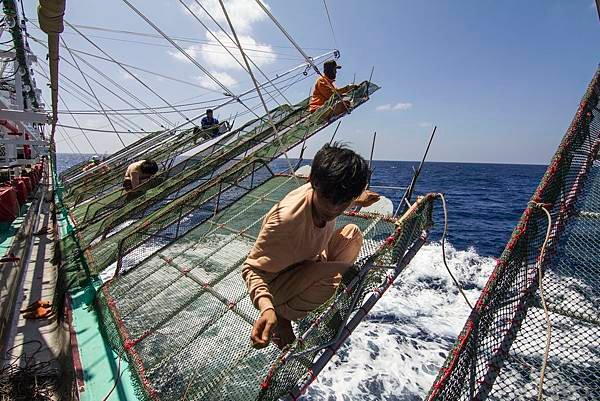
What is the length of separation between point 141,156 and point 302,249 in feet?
45.6

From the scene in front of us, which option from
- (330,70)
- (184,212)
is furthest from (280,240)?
(330,70)

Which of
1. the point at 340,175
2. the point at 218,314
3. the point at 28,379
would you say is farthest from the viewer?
the point at 218,314

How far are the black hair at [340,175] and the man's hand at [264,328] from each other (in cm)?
65

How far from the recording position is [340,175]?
163 cm

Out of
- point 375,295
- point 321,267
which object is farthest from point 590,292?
point 321,267

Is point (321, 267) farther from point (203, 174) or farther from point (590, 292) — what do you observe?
point (203, 174)

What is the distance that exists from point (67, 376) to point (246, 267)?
2.78 metres

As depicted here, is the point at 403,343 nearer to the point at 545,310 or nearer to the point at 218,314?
the point at 218,314

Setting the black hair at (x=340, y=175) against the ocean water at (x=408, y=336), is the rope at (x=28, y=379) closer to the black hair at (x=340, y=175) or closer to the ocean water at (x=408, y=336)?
the ocean water at (x=408, y=336)

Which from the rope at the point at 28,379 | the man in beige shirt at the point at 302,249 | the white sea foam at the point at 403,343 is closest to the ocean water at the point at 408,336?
the white sea foam at the point at 403,343

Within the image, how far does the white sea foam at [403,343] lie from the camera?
4.53 m

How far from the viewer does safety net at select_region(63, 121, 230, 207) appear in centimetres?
1134

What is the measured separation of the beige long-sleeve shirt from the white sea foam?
3.23 meters

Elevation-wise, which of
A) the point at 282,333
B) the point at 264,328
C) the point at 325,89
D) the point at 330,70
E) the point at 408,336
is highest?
the point at 330,70
